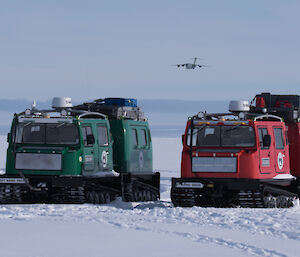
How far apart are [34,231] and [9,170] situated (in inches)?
300

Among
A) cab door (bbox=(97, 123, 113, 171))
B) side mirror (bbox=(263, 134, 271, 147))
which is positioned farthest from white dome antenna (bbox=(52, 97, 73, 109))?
side mirror (bbox=(263, 134, 271, 147))

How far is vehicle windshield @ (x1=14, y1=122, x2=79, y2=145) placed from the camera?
20453 millimetres

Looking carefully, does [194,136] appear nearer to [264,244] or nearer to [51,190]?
[51,190]

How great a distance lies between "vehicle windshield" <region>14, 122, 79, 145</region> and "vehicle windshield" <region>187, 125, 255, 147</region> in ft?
10.6

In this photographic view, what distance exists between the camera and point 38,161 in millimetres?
20297

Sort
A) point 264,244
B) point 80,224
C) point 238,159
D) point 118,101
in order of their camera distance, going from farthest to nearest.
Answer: point 118,101 → point 238,159 → point 80,224 → point 264,244

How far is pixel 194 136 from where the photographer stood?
19.9 metres

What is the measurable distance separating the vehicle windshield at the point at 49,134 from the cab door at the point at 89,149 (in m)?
0.30

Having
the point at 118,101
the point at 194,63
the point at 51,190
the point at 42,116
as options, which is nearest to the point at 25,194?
the point at 51,190

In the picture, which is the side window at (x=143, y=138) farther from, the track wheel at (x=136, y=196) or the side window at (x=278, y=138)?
the side window at (x=278, y=138)

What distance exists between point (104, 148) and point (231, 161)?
4.10 m

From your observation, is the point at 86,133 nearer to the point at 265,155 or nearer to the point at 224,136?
the point at 224,136

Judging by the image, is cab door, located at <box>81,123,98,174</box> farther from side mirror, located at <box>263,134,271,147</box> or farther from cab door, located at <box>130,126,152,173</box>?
side mirror, located at <box>263,134,271,147</box>

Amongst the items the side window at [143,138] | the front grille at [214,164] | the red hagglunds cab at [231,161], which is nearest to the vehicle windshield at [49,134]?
the red hagglunds cab at [231,161]
